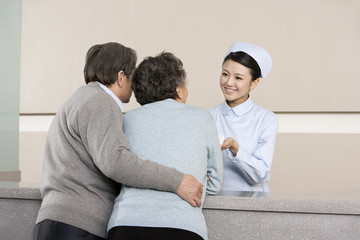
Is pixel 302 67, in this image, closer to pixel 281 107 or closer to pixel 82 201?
pixel 281 107

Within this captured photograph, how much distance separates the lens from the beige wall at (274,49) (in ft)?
12.2

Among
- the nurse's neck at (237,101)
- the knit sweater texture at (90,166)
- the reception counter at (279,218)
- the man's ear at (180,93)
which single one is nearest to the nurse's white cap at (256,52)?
the nurse's neck at (237,101)

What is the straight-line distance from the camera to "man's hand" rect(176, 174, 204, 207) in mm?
1335

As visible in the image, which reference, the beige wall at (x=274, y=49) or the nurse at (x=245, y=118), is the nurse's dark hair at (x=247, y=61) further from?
the beige wall at (x=274, y=49)

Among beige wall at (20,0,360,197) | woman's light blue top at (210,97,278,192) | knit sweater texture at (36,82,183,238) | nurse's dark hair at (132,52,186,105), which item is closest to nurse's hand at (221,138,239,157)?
woman's light blue top at (210,97,278,192)

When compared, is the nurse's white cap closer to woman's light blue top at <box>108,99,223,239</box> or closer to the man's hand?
woman's light blue top at <box>108,99,223,239</box>

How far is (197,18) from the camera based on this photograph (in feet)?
13.1

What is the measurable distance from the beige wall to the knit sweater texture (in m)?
2.45

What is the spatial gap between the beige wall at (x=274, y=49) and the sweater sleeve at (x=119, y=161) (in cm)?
244

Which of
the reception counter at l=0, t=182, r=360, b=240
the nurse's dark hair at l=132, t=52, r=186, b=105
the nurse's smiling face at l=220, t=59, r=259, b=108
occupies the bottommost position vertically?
the reception counter at l=0, t=182, r=360, b=240

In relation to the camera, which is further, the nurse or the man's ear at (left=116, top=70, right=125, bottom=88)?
the nurse

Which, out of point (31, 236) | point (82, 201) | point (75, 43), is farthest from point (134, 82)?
point (75, 43)

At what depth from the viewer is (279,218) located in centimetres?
149

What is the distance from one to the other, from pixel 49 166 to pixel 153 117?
36cm
